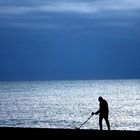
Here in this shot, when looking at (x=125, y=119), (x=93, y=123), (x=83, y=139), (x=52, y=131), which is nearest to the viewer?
(x=83, y=139)

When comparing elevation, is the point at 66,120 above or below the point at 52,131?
above

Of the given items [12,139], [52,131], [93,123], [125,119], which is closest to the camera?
[12,139]

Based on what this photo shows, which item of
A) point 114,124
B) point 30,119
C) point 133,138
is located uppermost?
point 30,119

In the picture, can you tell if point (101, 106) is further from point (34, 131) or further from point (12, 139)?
point (12, 139)

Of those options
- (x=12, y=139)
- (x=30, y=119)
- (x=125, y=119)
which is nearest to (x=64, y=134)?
(x=12, y=139)

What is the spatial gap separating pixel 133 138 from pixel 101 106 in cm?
302

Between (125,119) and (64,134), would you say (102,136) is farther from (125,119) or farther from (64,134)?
(125,119)

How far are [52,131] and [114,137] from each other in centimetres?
358

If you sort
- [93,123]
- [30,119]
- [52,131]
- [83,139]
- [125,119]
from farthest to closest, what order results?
1. [30,119]
2. [125,119]
3. [93,123]
4. [52,131]
5. [83,139]

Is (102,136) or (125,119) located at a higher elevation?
(125,119)

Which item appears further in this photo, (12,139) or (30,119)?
(30,119)

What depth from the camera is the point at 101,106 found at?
20281 mm

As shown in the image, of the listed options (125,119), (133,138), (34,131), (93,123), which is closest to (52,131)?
(34,131)

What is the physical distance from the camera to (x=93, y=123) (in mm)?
52906
